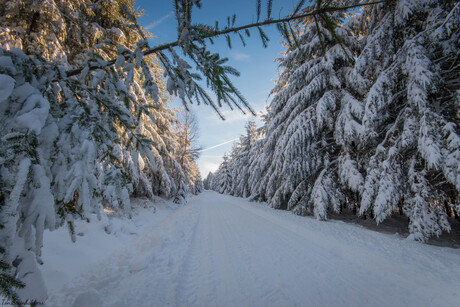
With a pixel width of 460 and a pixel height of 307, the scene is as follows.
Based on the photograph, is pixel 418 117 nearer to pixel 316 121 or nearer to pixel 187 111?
pixel 316 121

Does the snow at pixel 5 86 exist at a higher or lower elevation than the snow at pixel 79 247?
higher

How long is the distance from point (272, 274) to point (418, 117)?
20.0 feet

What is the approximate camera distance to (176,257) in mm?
3771

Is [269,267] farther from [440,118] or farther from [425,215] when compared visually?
[440,118]

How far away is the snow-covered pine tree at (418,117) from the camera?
4594 millimetres

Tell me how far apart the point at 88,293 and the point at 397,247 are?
6334 mm

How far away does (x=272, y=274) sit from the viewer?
311cm

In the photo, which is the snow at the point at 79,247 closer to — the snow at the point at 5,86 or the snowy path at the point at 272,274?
the snowy path at the point at 272,274

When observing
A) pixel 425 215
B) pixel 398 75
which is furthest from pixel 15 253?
pixel 398 75

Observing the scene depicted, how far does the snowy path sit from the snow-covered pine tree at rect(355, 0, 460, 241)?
3.98 ft

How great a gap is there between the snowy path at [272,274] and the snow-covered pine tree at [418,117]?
47.8 inches

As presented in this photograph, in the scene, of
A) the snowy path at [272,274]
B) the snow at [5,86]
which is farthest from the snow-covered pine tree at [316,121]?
the snow at [5,86]

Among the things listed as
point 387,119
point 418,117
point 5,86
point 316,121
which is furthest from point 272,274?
point 316,121

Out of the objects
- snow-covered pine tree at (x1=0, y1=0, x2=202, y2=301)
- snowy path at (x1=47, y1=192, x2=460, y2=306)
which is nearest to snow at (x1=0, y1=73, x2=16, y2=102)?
snow-covered pine tree at (x1=0, y1=0, x2=202, y2=301)
